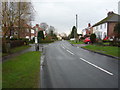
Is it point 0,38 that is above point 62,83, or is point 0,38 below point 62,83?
above

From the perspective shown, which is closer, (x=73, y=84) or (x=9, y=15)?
(x=73, y=84)

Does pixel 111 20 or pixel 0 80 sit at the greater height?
pixel 111 20

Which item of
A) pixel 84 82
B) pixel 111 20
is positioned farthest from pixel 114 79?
pixel 111 20

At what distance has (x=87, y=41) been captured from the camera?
114 ft

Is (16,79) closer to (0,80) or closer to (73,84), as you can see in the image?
(0,80)

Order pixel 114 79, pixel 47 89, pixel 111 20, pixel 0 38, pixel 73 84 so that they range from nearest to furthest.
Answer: pixel 47 89 < pixel 73 84 < pixel 114 79 < pixel 0 38 < pixel 111 20

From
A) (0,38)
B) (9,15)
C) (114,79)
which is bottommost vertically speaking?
(114,79)

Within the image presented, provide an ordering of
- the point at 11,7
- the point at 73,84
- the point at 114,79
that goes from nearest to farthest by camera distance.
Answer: the point at 73,84 → the point at 114,79 → the point at 11,7

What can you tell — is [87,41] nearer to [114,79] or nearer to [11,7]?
[11,7]

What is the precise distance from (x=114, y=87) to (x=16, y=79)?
4.10 m

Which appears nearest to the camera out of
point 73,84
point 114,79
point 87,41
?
point 73,84

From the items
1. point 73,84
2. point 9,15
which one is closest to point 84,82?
point 73,84

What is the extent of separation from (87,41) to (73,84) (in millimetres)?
30229

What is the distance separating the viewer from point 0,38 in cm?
1603
